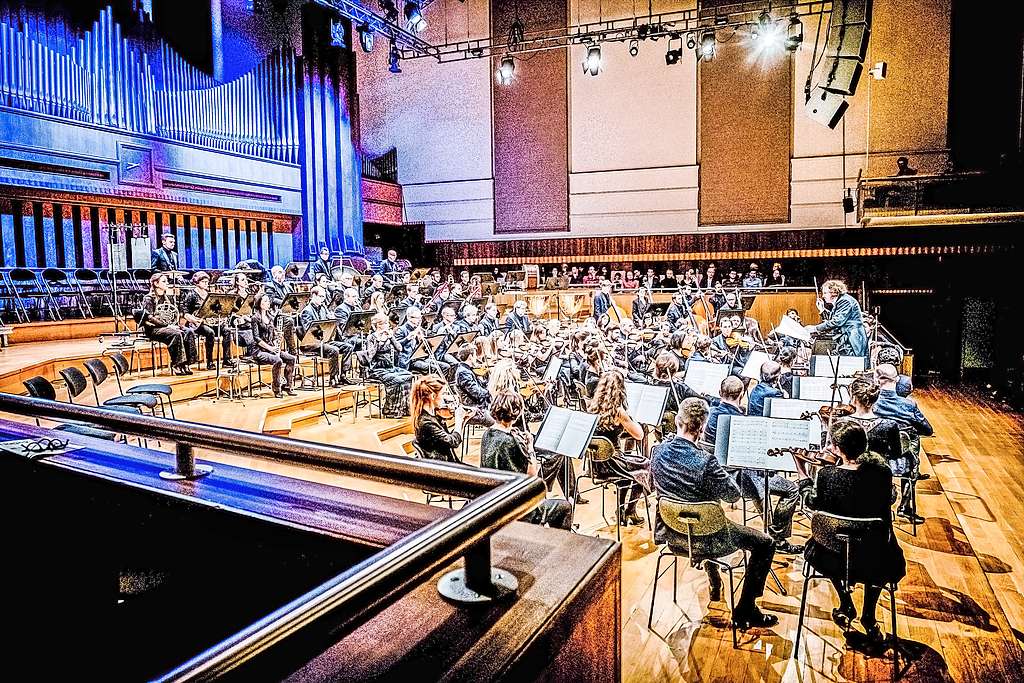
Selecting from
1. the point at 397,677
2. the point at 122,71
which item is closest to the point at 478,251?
the point at 122,71

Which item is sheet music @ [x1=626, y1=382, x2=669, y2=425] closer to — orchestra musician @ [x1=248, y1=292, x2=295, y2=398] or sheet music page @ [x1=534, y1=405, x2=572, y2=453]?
sheet music page @ [x1=534, y1=405, x2=572, y2=453]

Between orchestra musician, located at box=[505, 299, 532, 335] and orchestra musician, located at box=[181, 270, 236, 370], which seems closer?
orchestra musician, located at box=[181, 270, 236, 370]

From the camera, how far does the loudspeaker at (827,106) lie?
1032 cm

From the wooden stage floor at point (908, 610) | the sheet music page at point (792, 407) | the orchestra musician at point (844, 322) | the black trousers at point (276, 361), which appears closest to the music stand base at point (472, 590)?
the wooden stage floor at point (908, 610)

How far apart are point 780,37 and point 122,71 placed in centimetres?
1198

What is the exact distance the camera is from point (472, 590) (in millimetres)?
1352

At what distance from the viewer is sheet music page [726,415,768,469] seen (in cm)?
371

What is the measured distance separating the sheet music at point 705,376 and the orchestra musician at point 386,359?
3.31m

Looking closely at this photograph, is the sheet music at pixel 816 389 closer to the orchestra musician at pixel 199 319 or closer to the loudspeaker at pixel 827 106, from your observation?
the orchestra musician at pixel 199 319

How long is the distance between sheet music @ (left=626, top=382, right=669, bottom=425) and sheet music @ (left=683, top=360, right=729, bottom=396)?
74 centimetres

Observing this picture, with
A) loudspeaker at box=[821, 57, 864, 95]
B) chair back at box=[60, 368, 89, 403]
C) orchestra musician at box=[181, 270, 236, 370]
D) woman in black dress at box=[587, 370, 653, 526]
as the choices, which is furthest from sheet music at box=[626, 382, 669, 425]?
loudspeaker at box=[821, 57, 864, 95]

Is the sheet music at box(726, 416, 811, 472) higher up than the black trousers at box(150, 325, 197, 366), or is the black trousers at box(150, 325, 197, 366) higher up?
the black trousers at box(150, 325, 197, 366)

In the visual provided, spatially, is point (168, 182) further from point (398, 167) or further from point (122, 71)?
point (398, 167)

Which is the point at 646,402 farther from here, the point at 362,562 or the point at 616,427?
the point at 362,562
